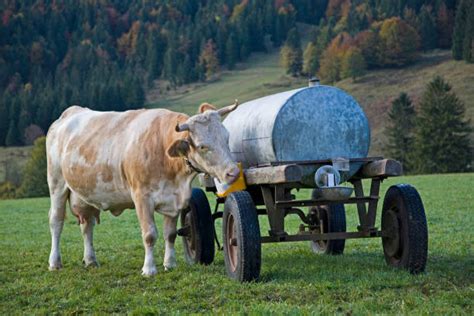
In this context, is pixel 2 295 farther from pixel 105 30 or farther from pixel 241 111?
pixel 105 30

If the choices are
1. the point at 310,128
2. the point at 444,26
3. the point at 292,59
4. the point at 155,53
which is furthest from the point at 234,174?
the point at 155,53

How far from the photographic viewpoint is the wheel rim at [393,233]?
946cm

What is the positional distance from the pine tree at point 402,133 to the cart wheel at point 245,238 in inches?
2504

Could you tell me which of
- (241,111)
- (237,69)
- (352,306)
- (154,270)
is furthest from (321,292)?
(237,69)

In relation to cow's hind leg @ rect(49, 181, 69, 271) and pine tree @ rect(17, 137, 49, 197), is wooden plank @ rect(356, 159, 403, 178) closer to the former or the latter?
cow's hind leg @ rect(49, 181, 69, 271)

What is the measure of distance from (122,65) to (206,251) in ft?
575

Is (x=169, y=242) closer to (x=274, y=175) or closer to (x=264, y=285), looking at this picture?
(x=264, y=285)

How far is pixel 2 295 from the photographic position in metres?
8.87

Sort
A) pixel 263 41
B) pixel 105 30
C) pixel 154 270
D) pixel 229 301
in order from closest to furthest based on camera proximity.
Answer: pixel 229 301
pixel 154 270
pixel 263 41
pixel 105 30

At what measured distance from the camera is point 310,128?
923 centimetres

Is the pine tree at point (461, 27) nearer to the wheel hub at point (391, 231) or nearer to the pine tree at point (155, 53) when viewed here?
the pine tree at point (155, 53)

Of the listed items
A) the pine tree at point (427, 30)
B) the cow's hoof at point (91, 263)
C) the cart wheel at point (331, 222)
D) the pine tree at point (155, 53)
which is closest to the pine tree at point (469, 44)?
the pine tree at point (427, 30)

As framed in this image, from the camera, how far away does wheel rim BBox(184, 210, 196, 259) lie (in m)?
11.3

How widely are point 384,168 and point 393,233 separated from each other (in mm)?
1142
